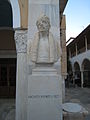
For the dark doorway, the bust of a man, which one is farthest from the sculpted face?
the dark doorway

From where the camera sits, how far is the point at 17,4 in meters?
5.27

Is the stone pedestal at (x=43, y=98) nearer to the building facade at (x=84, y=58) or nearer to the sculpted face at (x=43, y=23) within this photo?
the sculpted face at (x=43, y=23)

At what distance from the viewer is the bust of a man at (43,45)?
437 cm

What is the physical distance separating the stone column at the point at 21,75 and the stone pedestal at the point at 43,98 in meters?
0.79

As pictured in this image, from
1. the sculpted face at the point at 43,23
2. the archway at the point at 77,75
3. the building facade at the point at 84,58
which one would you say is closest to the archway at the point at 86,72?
the building facade at the point at 84,58

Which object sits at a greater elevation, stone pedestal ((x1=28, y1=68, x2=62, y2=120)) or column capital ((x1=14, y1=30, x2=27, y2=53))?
column capital ((x1=14, y1=30, x2=27, y2=53))

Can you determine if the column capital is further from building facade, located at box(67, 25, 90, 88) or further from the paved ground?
building facade, located at box(67, 25, 90, 88)

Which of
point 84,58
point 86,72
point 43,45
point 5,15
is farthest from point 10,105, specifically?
point 86,72

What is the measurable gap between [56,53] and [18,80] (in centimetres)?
142

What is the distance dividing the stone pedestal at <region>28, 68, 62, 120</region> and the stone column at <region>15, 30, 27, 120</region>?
79 cm

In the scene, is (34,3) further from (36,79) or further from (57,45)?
(36,79)

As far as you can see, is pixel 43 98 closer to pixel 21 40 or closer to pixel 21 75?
pixel 21 75

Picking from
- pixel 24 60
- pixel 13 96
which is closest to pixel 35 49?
pixel 24 60

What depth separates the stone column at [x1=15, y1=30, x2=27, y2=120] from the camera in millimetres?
5059
